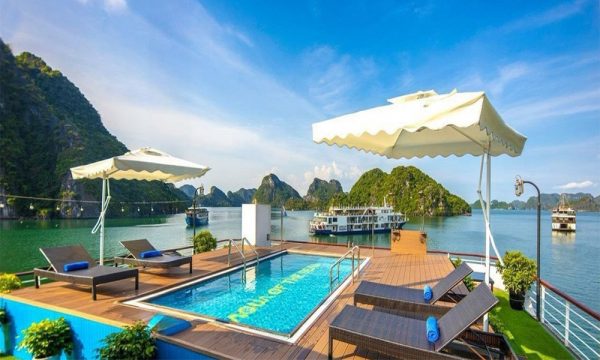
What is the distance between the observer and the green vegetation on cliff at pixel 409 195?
78.5 m

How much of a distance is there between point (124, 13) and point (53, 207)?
53732 mm

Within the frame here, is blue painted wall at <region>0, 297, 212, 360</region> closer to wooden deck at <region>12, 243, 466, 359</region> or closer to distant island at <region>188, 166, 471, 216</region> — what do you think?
wooden deck at <region>12, 243, 466, 359</region>

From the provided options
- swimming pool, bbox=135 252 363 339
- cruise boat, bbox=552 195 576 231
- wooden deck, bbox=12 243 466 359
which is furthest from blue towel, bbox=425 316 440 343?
cruise boat, bbox=552 195 576 231

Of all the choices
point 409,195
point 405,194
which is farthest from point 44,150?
point 409,195

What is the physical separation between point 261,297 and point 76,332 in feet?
8.42

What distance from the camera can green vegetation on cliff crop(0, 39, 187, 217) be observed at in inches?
1827

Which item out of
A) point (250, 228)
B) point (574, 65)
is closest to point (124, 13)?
point (250, 228)

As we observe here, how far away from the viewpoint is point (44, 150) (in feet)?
171

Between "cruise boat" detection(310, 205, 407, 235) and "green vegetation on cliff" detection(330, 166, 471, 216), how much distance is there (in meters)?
31.0

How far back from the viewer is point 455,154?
5074mm

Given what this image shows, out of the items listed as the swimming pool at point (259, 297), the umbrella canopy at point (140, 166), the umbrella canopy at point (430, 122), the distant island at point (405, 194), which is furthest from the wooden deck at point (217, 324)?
the distant island at point (405, 194)

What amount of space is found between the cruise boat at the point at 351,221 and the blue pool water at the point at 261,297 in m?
33.0

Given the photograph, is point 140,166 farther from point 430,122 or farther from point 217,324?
point 430,122

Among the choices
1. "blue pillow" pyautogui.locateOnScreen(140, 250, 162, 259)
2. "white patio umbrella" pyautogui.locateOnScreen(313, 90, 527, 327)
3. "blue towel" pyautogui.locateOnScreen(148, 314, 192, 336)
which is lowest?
"blue towel" pyautogui.locateOnScreen(148, 314, 192, 336)
